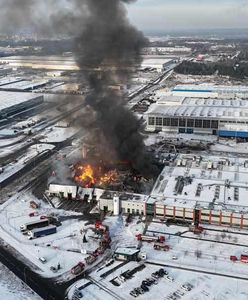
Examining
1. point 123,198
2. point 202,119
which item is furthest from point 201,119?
point 123,198

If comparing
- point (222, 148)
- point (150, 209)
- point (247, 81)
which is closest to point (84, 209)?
point (150, 209)

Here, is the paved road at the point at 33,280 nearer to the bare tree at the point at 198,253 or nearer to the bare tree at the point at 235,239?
the bare tree at the point at 198,253

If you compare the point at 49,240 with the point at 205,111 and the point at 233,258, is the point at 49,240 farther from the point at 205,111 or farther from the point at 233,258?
the point at 205,111

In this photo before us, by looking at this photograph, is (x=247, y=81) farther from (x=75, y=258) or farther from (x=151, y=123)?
(x=75, y=258)

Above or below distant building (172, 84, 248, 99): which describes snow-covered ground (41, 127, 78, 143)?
below

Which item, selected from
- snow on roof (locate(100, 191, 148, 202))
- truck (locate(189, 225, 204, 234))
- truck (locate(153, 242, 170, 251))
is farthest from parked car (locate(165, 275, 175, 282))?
snow on roof (locate(100, 191, 148, 202))

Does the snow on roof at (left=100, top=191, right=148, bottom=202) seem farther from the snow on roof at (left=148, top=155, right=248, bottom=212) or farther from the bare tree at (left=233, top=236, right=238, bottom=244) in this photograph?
the bare tree at (left=233, top=236, right=238, bottom=244)
